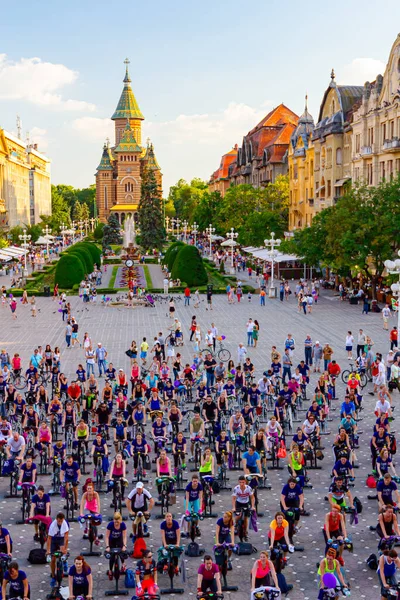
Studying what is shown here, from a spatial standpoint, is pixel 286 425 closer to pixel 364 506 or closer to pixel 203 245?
pixel 364 506

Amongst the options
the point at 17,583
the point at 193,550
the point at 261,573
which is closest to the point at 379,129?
the point at 193,550

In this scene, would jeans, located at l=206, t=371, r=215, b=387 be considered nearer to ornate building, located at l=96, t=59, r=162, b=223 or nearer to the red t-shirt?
the red t-shirt

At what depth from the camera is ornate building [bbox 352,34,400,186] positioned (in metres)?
53.2

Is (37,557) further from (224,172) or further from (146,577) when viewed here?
(224,172)

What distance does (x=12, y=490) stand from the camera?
17.1 metres

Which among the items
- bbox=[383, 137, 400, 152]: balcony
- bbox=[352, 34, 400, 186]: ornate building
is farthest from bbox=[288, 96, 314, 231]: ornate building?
bbox=[383, 137, 400, 152]: balcony

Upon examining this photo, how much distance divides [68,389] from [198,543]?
9202 millimetres

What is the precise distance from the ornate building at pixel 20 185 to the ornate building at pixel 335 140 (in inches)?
1858

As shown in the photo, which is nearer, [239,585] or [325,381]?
[239,585]

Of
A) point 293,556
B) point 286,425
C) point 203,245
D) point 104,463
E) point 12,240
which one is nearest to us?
point 293,556

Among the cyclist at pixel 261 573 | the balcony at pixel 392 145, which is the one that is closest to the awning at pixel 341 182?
the balcony at pixel 392 145

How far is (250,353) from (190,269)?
26680 mm

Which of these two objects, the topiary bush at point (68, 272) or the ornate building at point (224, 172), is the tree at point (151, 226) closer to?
the ornate building at point (224, 172)

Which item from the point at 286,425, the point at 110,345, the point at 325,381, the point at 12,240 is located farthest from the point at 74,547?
the point at 12,240
